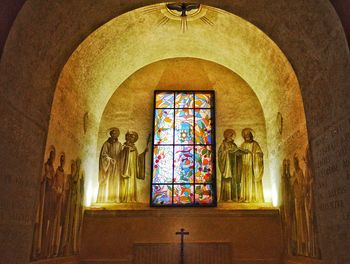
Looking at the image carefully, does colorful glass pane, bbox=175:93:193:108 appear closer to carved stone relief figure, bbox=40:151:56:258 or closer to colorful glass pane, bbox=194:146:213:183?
colorful glass pane, bbox=194:146:213:183

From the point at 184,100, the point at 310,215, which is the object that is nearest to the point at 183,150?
the point at 184,100

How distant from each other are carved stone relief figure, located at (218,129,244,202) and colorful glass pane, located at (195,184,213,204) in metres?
0.33

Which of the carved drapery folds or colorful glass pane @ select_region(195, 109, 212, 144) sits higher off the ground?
colorful glass pane @ select_region(195, 109, 212, 144)

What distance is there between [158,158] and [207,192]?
64.1 inches

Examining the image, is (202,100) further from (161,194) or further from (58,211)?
(58,211)

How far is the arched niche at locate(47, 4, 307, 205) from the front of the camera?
789cm

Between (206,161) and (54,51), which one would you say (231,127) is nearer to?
(206,161)

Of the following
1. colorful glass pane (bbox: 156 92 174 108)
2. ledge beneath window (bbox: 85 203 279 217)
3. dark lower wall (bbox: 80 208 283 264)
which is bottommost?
dark lower wall (bbox: 80 208 283 264)

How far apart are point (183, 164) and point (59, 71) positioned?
4320 millimetres

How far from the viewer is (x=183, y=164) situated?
33.3 ft

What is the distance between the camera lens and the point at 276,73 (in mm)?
8508

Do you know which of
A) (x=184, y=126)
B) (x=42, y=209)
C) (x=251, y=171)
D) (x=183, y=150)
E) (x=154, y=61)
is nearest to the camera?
(x=42, y=209)

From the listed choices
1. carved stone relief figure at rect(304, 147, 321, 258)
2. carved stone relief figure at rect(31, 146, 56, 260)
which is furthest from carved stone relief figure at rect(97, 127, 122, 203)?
carved stone relief figure at rect(304, 147, 321, 258)

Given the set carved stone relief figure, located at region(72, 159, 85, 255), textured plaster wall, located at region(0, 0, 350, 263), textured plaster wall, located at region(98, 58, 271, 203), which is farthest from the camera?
textured plaster wall, located at region(98, 58, 271, 203)
